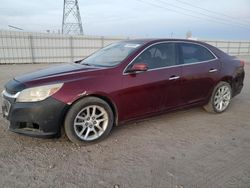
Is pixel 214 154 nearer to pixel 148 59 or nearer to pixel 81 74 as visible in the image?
pixel 148 59

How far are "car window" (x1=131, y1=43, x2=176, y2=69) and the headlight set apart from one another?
1.38m

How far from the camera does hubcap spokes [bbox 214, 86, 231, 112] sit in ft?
15.7

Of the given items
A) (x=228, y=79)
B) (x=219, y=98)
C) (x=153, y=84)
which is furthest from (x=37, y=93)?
(x=228, y=79)

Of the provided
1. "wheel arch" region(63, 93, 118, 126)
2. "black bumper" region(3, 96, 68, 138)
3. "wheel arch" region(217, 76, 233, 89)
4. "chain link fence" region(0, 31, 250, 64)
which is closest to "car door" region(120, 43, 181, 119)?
"wheel arch" region(63, 93, 118, 126)

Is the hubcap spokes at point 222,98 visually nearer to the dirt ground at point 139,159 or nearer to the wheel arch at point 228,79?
the wheel arch at point 228,79


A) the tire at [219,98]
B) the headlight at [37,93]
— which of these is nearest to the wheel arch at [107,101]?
the headlight at [37,93]

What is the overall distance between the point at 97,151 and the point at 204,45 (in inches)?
124

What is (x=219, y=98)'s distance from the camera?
4844 mm

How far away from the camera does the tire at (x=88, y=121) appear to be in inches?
123

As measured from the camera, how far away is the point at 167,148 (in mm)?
3242

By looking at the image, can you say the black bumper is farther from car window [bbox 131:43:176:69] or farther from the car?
car window [bbox 131:43:176:69]

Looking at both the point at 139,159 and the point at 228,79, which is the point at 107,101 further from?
the point at 228,79

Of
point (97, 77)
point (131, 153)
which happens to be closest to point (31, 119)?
point (97, 77)

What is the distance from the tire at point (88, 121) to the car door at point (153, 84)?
328 millimetres
